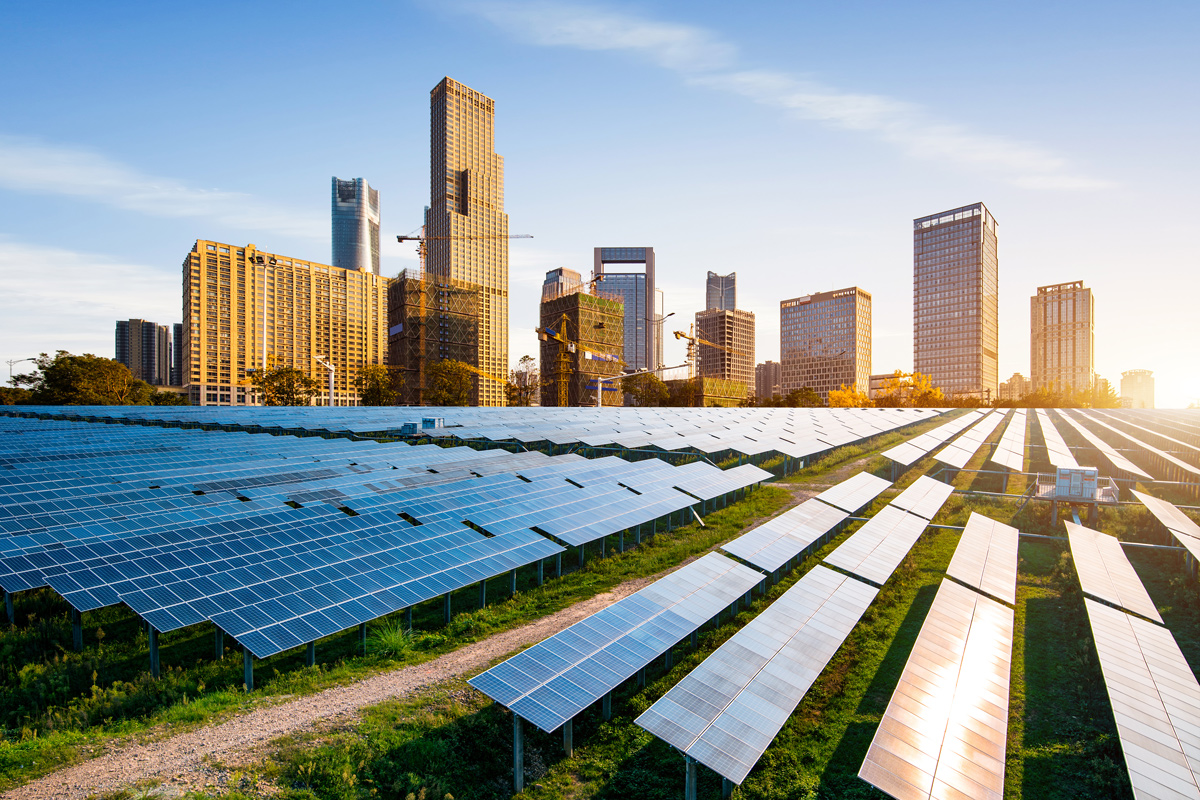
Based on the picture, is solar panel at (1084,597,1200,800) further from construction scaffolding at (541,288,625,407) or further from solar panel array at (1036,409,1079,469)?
construction scaffolding at (541,288,625,407)

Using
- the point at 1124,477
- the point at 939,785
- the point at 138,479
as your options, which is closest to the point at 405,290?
the point at 138,479

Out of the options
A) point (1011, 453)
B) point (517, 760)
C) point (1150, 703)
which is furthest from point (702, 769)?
point (1011, 453)

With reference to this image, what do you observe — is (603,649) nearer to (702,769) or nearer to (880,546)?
(702,769)

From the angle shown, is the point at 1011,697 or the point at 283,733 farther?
the point at 1011,697

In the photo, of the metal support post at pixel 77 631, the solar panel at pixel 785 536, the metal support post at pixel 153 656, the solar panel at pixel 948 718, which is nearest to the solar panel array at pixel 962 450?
the solar panel at pixel 785 536

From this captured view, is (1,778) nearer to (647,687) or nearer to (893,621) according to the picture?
(647,687)

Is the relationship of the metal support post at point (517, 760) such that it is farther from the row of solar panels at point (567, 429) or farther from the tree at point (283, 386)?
the tree at point (283, 386)

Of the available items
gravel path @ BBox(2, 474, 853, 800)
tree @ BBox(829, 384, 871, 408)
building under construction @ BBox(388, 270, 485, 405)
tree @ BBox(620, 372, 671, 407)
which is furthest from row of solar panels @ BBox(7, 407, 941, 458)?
tree @ BBox(620, 372, 671, 407)
